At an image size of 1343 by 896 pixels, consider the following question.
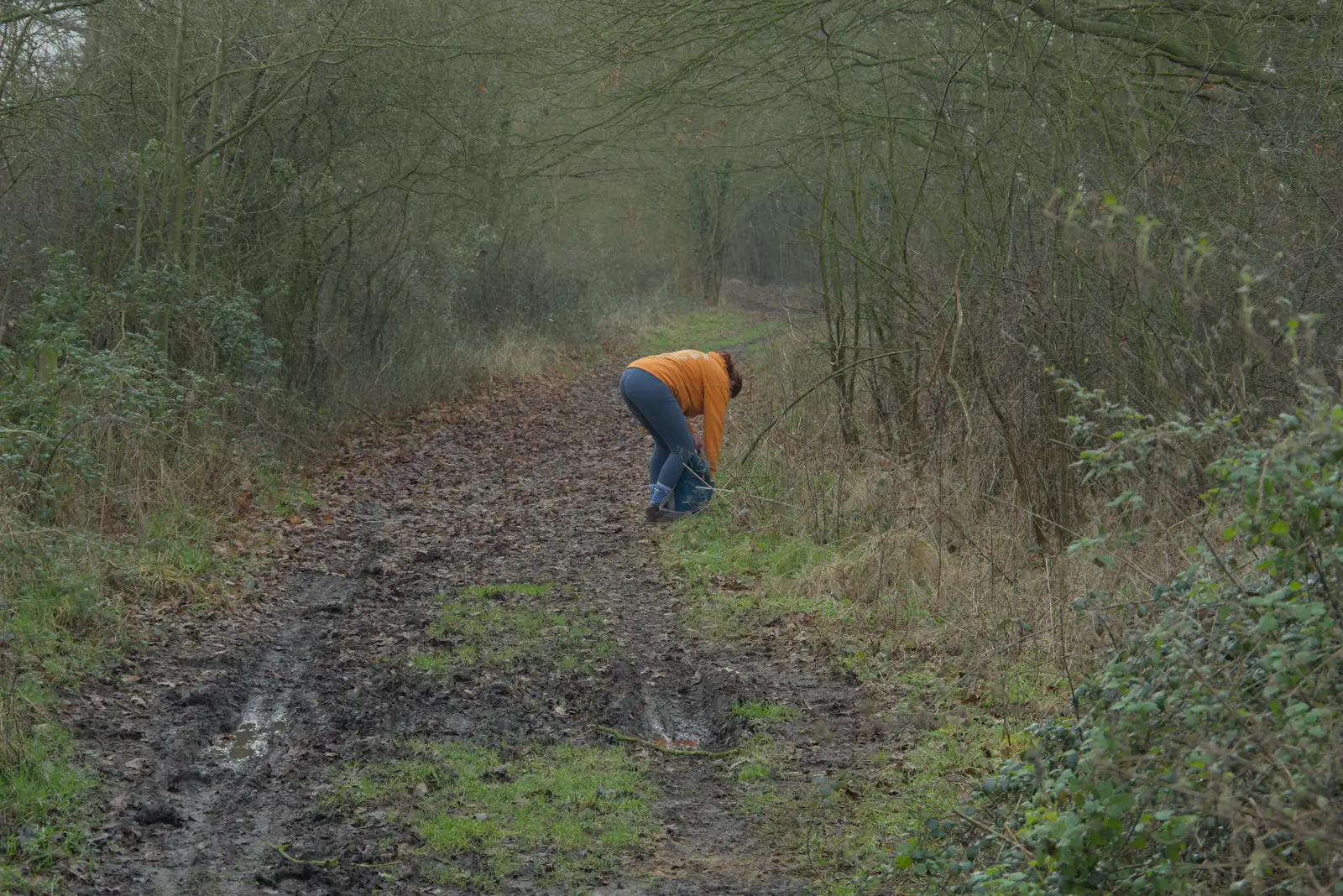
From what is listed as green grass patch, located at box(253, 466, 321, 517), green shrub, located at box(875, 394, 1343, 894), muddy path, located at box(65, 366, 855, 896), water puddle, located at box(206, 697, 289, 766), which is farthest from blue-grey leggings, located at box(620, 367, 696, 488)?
green shrub, located at box(875, 394, 1343, 894)

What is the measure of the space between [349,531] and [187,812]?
227 inches

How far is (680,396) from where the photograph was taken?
1030 centimetres

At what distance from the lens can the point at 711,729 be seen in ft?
20.2

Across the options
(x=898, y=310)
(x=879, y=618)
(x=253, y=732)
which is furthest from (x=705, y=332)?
(x=253, y=732)

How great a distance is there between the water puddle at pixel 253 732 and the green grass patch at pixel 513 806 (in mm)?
600

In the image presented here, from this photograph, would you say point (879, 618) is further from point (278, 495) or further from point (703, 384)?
point (278, 495)

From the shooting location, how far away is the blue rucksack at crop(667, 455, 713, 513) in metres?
10.7

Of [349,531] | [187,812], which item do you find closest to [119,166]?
[349,531]

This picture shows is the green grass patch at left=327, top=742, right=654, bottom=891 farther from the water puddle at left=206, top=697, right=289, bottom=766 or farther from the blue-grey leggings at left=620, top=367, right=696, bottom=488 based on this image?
the blue-grey leggings at left=620, top=367, right=696, bottom=488

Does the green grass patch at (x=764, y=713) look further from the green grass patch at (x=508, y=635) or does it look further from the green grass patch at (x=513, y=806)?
the green grass patch at (x=508, y=635)

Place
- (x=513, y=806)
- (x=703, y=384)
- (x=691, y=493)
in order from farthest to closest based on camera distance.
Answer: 1. (x=691, y=493)
2. (x=703, y=384)
3. (x=513, y=806)

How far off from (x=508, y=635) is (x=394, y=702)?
1.31 m

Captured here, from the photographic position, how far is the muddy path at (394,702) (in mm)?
4562

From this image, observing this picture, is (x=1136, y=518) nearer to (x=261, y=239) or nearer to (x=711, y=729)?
(x=711, y=729)
